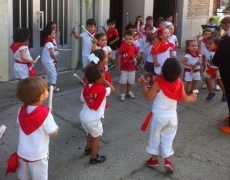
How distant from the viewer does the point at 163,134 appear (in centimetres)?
416

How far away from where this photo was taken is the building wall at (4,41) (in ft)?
22.4

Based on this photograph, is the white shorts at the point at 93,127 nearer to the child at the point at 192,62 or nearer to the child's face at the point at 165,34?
the child's face at the point at 165,34

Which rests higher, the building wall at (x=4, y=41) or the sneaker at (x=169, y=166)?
the building wall at (x=4, y=41)

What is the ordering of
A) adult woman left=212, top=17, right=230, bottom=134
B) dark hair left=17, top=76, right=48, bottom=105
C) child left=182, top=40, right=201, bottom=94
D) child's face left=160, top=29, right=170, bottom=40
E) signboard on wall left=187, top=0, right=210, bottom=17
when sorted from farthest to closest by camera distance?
signboard on wall left=187, top=0, right=210, bottom=17 < child left=182, top=40, right=201, bottom=94 < child's face left=160, top=29, right=170, bottom=40 < adult woman left=212, top=17, right=230, bottom=134 < dark hair left=17, top=76, right=48, bottom=105

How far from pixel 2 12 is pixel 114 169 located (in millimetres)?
3974

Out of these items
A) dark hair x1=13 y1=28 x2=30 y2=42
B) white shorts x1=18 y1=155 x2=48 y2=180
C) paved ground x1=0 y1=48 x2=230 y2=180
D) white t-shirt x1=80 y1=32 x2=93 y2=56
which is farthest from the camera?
white t-shirt x1=80 y1=32 x2=93 y2=56

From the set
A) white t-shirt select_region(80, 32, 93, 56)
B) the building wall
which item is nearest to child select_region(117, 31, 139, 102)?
white t-shirt select_region(80, 32, 93, 56)

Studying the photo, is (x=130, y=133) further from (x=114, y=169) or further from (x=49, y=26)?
(x=49, y=26)

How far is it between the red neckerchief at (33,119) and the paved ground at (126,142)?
3.33ft

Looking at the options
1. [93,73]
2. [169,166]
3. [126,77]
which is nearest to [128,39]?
[126,77]

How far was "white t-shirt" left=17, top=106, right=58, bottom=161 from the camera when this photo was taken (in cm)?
319

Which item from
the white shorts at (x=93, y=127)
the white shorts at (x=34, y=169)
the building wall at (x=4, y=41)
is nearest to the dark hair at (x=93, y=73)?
the white shorts at (x=93, y=127)

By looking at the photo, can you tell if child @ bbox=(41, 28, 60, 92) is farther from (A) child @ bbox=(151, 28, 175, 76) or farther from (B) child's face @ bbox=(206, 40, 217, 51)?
(B) child's face @ bbox=(206, 40, 217, 51)

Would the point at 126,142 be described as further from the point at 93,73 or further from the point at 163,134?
the point at 93,73
